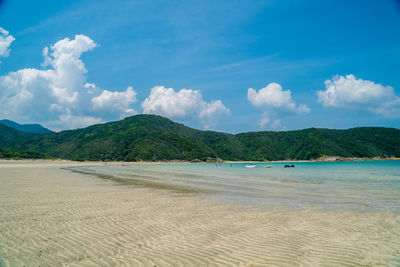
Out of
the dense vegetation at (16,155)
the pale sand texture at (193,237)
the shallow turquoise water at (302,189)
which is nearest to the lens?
the pale sand texture at (193,237)

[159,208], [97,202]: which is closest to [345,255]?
[159,208]

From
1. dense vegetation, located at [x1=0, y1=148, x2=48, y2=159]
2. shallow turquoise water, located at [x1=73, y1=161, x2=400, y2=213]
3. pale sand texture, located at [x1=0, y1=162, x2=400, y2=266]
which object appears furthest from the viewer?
dense vegetation, located at [x1=0, y1=148, x2=48, y2=159]

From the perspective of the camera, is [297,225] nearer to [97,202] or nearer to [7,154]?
[97,202]

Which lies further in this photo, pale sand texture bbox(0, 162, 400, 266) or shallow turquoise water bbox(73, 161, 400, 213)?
shallow turquoise water bbox(73, 161, 400, 213)

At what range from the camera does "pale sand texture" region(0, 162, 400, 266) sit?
6.15 meters

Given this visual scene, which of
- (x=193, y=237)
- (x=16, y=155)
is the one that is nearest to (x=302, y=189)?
(x=193, y=237)

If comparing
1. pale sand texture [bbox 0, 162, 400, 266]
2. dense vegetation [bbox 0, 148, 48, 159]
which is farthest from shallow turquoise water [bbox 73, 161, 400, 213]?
dense vegetation [bbox 0, 148, 48, 159]

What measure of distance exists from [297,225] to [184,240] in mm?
4918

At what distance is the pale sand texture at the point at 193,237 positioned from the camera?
6.15m

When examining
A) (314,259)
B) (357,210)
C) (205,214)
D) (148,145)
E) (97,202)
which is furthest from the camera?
(148,145)

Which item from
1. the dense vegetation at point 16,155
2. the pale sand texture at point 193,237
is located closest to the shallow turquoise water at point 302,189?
the pale sand texture at point 193,237

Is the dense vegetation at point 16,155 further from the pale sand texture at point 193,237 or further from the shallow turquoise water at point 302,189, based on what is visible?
the pale sand texture at point 193,237

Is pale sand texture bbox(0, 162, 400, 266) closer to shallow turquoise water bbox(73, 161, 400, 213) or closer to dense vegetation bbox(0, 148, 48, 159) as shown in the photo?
shallow turquoise water bbox(73, 161, 400, 213)

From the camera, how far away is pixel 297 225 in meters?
9.64
